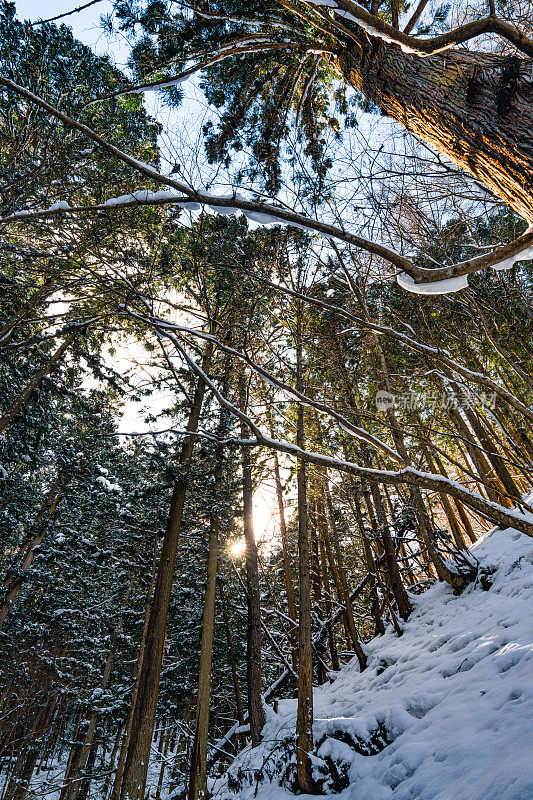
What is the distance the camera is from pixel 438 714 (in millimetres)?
3170

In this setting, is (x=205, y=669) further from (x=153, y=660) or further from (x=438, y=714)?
(x=438, y=714)

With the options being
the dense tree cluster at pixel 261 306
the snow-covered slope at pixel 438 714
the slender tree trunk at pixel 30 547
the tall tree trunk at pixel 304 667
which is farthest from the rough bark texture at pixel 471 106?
the slender tree trunk at pixel 30 547

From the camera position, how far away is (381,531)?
7.15 meters

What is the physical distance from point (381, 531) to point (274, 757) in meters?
3.89

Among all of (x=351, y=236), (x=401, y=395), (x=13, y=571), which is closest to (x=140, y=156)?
(x=351, y=236)

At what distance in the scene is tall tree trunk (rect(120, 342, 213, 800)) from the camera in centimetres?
551

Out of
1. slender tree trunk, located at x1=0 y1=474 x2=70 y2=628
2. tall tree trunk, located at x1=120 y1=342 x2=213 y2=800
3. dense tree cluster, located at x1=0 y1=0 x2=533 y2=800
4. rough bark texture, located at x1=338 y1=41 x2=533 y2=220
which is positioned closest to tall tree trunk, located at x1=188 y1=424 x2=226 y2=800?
dense tree cluster, located at x1=0 y1=0 x2=533 y2=800

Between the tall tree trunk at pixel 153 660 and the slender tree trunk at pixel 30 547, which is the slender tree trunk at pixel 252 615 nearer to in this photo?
the tall tree trunk at pixel 153 660

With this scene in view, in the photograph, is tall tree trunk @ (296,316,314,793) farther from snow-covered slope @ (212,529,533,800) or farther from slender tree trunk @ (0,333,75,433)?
slender tree trunk @ (0,333,75,433)

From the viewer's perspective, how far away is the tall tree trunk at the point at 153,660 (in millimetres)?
5512

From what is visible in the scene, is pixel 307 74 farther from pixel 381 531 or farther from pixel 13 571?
pixel 13 571

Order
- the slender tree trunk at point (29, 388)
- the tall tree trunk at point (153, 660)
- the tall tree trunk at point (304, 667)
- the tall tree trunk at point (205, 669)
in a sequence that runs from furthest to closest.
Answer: the slender tree trunk at point (29, 388) < the tall tree trunk at point (205, 669) < the tall tree trunk at point (153, 660) < the tall tree trunk at point (304, 667)

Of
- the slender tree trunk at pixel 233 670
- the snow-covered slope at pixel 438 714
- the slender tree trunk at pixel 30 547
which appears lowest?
the snow-covered slope at pixel 438 714

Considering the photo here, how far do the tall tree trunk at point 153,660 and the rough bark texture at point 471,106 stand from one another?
3.21m
